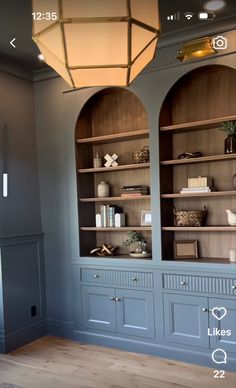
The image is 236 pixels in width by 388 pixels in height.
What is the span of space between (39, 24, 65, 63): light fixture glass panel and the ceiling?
117cm

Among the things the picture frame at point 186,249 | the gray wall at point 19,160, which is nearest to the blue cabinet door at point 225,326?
the picture frame at point 186,249

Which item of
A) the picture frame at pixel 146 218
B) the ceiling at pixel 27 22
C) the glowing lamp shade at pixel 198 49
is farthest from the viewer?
the picture frame at pixel 146 218

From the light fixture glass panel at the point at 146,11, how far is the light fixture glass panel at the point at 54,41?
0.30 meters

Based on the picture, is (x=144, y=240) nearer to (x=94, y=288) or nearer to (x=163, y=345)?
(x=94, y=288)

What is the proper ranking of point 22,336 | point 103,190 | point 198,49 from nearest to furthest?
point 198,49 → point 22,336 → point 103,190

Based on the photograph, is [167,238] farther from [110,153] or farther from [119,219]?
[110,153]

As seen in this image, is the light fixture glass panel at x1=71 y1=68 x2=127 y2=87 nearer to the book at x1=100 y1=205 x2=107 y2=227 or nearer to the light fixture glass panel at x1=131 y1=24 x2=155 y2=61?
the light fixture glass panel at x1=131 y1=24 x2=155 y2=61

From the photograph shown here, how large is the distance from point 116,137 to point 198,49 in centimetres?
105

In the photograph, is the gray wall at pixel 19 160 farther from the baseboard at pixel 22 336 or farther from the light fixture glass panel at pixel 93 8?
the light fixture glass panel at pixel 93 8

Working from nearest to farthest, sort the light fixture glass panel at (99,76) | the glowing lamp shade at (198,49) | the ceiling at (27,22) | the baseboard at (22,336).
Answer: the light fixture glass panel at (99,76)
the ceiling at (27,22)
the glowing lamp shade at (198,49)
the baseboard at (22,336)

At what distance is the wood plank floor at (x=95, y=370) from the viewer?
105 inches

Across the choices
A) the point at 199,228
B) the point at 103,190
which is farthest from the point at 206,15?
the point at 103,190

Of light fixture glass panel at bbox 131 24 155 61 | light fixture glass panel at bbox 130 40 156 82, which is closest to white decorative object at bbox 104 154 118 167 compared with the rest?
light fixture glass panel at bbox 130 40 156 82

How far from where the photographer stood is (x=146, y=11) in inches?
55.3
